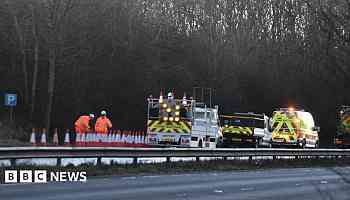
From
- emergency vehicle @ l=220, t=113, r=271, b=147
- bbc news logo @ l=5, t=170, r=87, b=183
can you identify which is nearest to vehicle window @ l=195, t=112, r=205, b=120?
emergency vehicle @ l=220, t=113, r=271, b=147

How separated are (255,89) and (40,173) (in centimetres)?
4293

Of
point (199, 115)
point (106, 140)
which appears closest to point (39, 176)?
point (106, 140)

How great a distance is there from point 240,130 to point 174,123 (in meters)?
6.43

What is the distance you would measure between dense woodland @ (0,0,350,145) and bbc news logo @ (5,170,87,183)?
2241 cm

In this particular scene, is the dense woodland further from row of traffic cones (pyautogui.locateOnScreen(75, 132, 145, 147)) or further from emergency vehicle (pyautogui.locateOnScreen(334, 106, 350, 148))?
row of traffic cones (pyautogui.locateOnScreen(75, 132, 145, 147))

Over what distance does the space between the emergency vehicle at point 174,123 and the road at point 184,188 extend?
12315mm

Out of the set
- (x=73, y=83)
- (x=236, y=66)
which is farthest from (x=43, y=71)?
(x=236, y=66)

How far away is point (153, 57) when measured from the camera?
52906mm

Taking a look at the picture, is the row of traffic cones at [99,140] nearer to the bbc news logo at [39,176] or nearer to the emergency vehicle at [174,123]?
the emergency vehicle at [174,123]

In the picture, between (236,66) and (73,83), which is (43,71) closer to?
(73,83)

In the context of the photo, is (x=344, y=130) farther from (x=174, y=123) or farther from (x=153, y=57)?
(x=153, y=57)

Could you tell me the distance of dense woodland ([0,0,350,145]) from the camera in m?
46.2

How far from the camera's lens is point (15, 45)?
157ft

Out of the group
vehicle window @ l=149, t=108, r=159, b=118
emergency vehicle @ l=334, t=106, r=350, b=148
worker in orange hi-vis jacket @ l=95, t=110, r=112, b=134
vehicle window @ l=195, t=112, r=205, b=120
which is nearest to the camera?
worker in orange hi-vis jacket @ l=95, t=110, r=112, b=134
